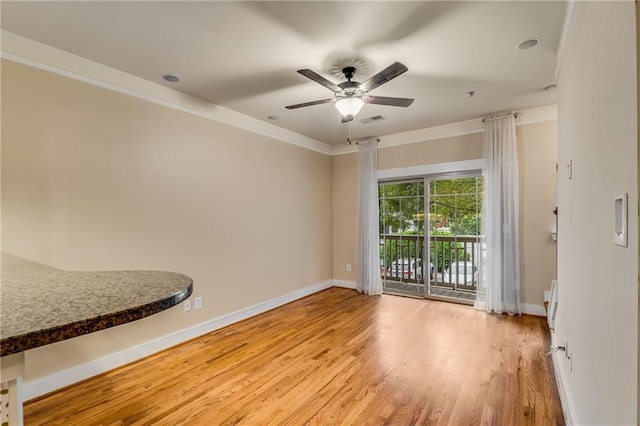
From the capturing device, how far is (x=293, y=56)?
248cm

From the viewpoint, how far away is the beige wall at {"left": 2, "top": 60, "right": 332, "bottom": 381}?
2.21 metres

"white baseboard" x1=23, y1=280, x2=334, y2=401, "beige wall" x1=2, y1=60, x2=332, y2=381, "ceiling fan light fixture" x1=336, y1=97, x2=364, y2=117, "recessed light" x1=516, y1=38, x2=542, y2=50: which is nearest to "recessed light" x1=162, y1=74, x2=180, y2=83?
"beige wall" x1=2, y1=60, x2=332, y2=381

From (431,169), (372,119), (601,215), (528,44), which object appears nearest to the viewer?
(601,215)

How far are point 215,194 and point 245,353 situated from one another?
1820mm

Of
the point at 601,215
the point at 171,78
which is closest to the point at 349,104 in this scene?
the point at 171,78

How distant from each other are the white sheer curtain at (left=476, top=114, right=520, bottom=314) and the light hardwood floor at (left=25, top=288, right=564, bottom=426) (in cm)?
35

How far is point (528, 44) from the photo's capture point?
2.32 m

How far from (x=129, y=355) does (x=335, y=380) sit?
6.26ft

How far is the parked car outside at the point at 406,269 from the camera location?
189 inches

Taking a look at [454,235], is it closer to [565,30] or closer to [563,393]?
[563,393]

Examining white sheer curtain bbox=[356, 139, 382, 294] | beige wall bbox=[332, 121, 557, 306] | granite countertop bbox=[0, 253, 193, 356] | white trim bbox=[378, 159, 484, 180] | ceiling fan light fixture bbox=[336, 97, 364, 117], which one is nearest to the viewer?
granite countertop bbox=[0, 253, 193, 356]

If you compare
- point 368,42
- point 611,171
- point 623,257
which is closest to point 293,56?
point 368,42

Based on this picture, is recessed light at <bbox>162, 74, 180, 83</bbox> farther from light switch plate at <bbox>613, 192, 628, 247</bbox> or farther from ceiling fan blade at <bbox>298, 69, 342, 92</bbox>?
light switch plate at <bbox>613, 192, 628, 247</bbox>

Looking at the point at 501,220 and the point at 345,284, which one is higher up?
the point at 501,220
